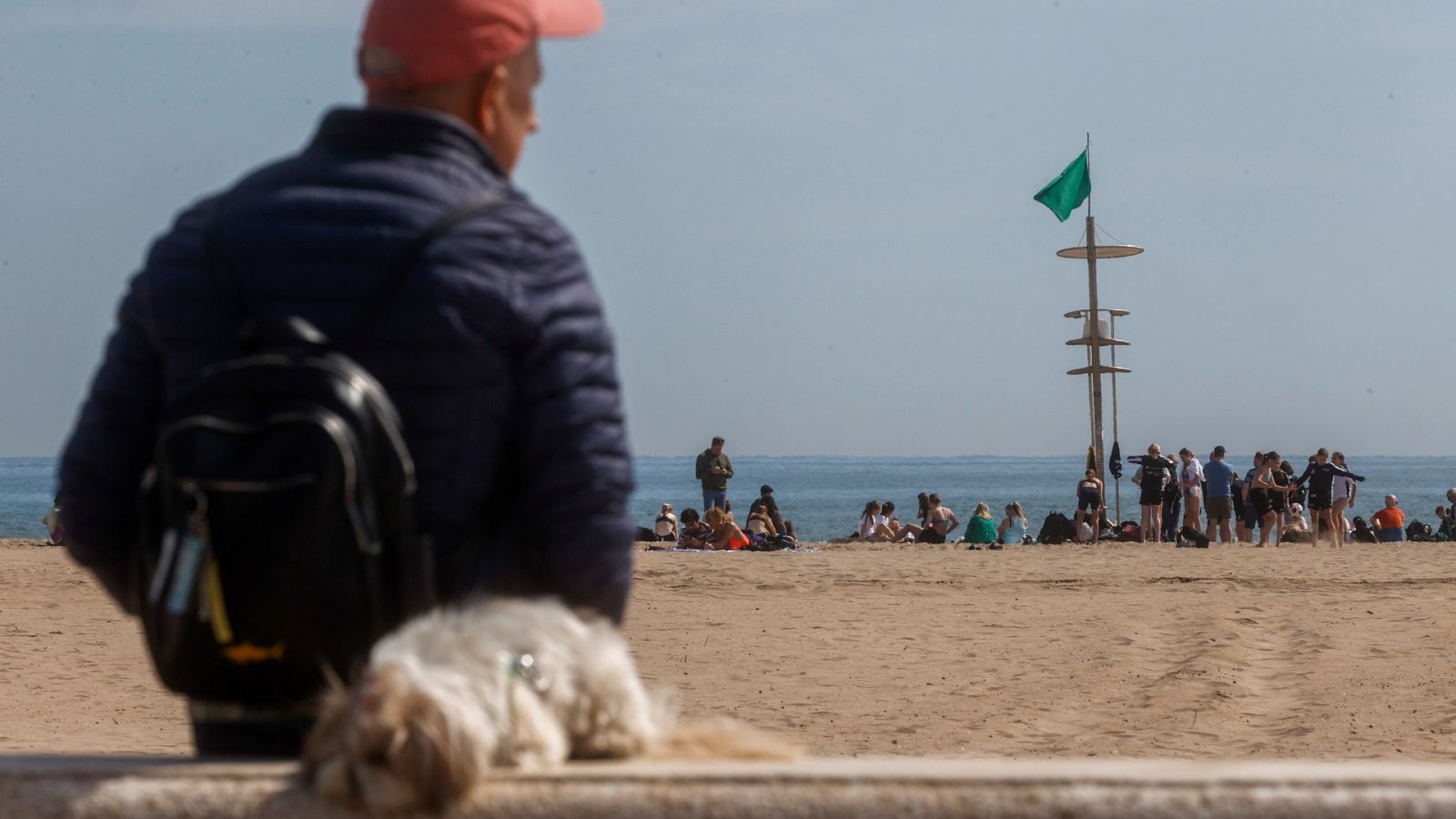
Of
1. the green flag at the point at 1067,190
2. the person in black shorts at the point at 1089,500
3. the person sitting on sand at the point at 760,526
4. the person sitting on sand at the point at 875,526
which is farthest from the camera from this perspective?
the green flag at the point at 1067,190

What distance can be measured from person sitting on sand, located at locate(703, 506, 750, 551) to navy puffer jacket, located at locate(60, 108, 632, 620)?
1935 centimetres

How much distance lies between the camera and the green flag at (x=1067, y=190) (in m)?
33.8

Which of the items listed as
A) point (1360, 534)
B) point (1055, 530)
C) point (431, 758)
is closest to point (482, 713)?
point (431, 758)

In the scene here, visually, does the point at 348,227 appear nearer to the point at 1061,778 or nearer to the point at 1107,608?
the point at 1061,778

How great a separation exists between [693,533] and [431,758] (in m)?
20.1

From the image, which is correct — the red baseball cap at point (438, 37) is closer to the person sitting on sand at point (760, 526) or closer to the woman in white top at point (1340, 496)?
the person sitting on sand at point (760, 526)

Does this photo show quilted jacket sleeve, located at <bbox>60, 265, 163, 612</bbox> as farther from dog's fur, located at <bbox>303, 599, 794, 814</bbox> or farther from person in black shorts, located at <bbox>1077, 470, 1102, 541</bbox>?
person in black shorts, located at <bbox>1077, 470, 1102, 541</bbox>

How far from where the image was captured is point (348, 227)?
1.89 meters

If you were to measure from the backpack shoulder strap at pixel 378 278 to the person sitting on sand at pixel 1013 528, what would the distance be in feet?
75.5

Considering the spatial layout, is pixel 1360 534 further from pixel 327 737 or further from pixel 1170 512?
pixel 327 737

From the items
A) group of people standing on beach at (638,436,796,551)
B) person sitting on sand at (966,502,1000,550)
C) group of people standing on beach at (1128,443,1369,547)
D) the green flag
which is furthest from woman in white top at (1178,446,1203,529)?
the green flag

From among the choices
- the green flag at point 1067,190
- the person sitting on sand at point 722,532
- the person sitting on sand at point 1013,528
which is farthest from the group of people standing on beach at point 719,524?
the green flag at point 1067,190

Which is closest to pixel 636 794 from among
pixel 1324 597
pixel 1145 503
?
pixel 1324 597

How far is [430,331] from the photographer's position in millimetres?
1863
